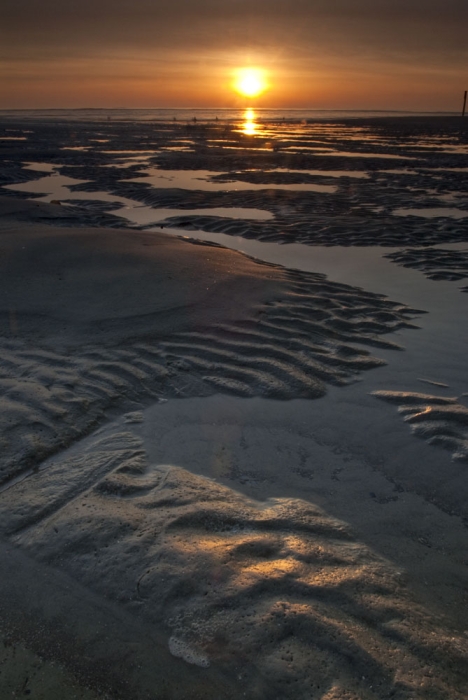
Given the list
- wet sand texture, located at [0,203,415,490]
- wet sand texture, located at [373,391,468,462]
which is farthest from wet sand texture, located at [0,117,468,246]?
wet sand texture, located at [373,391,468,462]

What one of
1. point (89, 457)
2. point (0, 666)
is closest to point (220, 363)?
point (89, 457)

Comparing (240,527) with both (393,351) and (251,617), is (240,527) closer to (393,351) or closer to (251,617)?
(251,617)

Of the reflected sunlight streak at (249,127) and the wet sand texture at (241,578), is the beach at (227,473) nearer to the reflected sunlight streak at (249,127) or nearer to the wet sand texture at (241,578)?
the wet sand texture at (241,578)

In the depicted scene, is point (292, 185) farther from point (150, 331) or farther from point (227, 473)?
point (227, 473)

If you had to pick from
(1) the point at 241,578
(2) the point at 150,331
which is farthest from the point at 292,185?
(1) the point at 241,578

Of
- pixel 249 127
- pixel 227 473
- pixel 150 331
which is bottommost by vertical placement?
pixel 227 473

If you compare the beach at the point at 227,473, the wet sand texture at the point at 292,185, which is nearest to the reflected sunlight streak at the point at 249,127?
the wet sand texture at the point at 292,185

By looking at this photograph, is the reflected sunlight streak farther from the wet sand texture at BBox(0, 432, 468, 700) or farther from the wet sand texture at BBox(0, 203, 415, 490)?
the wet sand texture at BBox(0, 432, 468, 700)
